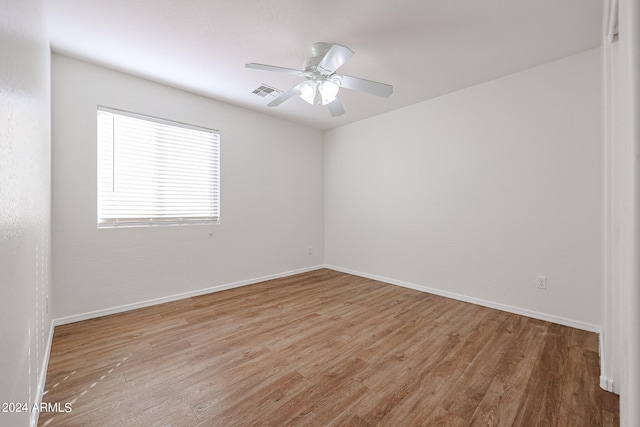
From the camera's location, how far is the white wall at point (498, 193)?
8.13 ft

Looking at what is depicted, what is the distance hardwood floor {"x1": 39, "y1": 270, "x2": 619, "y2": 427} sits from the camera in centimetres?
147

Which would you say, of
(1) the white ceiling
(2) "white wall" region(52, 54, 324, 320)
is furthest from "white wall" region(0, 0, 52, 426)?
(2) "white wall" region(52, 54, 324, 320)

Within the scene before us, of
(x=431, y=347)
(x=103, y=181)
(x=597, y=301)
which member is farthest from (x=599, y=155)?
(x=103, y=181)

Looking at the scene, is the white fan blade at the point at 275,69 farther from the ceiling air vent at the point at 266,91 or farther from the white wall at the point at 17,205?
the white wall at the point at 17,205

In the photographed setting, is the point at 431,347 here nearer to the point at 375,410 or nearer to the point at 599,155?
the point at 375,410

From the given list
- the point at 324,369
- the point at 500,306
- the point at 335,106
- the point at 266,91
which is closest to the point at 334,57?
the point at 335,106

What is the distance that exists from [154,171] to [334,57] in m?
2.47

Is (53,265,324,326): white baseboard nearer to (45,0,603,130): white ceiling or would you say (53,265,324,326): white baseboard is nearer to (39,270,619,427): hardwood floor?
(39,270,619,427): hardwood floor

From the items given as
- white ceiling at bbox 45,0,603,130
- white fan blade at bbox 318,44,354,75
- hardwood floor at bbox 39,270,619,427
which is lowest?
hardwood floor at bbox 39,270,619,427

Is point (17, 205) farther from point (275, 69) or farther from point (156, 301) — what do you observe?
point (156, 301)

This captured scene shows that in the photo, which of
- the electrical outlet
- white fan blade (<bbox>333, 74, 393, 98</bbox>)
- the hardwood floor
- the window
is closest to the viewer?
the hardwood floor

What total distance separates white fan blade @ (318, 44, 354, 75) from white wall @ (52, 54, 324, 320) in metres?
2.13

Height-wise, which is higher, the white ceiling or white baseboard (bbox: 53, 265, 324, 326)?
the white ceiling

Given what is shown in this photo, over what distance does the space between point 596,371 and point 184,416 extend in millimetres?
2717
